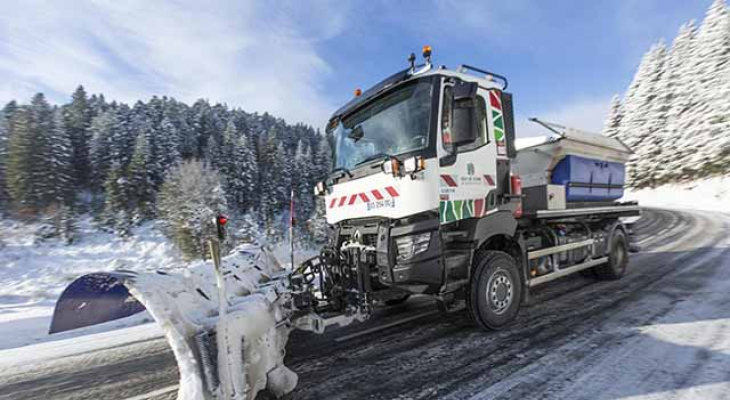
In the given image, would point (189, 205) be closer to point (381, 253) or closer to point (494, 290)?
point (381, 253)

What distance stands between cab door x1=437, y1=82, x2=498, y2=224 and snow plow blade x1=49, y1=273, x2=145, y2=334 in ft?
9.02

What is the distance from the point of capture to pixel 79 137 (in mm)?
61844

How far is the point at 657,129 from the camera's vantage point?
133ft

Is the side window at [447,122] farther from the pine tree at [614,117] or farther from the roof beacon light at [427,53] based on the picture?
the pine tree at [614,117]

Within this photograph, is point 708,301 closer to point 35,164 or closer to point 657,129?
point 657,129

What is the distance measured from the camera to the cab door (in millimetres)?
3533

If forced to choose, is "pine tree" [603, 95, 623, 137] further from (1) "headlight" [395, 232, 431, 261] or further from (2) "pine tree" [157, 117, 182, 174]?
(2) "pine tree" [157, 117, 182, 174]

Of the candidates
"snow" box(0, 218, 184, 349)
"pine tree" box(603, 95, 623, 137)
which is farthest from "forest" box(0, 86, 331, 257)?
"pine tree" box(603, 95, 623, 137)

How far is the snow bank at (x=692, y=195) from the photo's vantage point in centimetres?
2513

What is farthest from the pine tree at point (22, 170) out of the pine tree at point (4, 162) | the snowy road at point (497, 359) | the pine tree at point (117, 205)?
the snowy road at point (497, 359)

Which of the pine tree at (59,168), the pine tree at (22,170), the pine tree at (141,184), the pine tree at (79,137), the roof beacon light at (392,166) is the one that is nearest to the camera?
the roof beacon light at (392,166)

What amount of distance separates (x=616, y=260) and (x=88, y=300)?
7991 millimetres

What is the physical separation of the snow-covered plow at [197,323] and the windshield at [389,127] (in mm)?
2075

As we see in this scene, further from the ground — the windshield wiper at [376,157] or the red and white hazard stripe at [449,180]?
the windshield wiper at [376,157]
